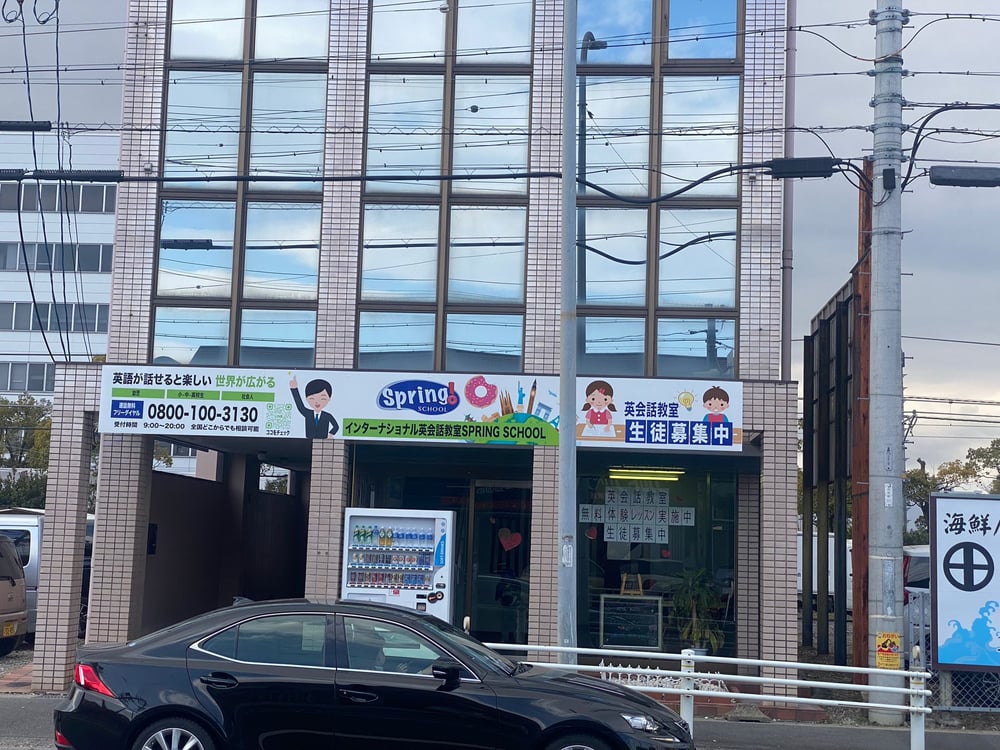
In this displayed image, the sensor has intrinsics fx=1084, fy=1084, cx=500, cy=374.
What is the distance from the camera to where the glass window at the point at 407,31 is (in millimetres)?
14492

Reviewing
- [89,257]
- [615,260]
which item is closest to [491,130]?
[615,260]

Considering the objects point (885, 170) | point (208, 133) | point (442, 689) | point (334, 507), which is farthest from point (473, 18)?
point (442, 689)

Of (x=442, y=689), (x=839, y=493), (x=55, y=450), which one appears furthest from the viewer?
(x=839, y=493)

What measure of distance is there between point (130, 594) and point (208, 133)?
6.12 meters

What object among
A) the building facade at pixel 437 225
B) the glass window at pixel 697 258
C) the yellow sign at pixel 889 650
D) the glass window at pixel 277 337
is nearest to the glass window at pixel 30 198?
the building facade at pixel 437 225

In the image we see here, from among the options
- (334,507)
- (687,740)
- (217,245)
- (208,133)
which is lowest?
(687,740)

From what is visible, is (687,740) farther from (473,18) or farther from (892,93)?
(473,18)

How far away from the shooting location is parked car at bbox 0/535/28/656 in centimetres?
1614

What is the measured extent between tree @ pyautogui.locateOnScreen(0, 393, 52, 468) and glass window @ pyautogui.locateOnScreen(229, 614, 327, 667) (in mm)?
34000

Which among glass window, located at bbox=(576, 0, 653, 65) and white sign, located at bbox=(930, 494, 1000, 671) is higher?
glass window, located at bbox=(576, 0, 653, 65)

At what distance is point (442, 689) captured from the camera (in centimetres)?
782

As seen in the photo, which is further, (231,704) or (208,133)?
(208,133)

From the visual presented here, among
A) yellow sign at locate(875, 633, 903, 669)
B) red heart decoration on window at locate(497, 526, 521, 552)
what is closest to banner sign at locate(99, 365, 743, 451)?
yellow sign at locate(875, 633, 903, 669)

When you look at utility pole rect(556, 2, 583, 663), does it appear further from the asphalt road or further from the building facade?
the building facade
